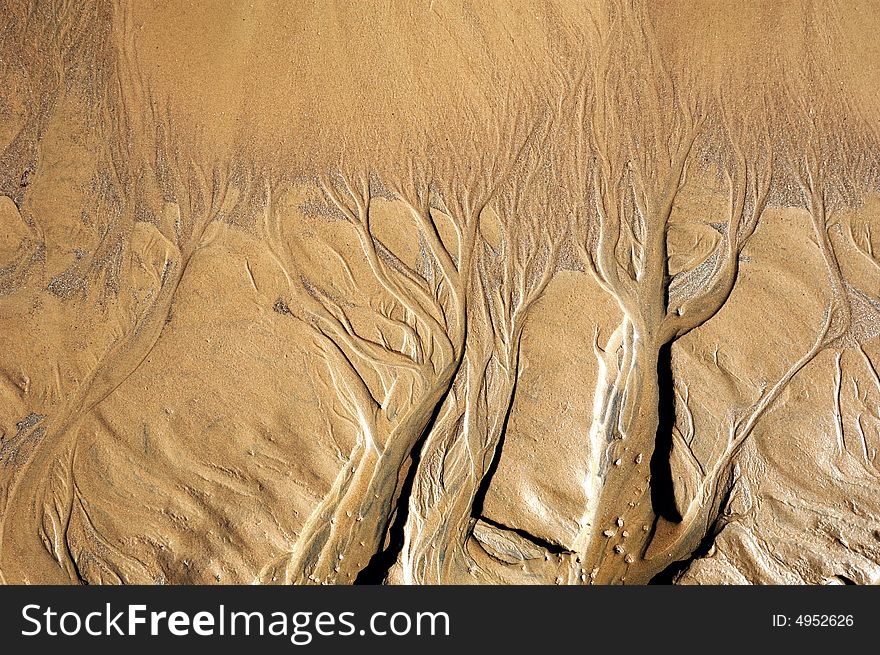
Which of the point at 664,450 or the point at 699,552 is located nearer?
the point at 699,552

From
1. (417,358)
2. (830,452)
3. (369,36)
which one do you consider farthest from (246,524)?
(830,452)

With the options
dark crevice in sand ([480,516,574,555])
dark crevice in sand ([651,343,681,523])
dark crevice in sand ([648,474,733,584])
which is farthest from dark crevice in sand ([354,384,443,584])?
dark crevice in sand ([648,474,733,584])

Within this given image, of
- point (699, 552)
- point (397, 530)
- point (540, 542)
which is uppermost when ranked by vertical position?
point (397, 530)

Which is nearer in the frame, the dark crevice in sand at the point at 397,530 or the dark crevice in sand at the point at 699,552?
the dark crevice in sand at the point at 699,552

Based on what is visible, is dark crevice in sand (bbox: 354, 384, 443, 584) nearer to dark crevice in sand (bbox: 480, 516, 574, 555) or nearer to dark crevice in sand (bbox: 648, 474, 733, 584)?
dark crevice in sand (bbox: 480, 516, 574, 555)

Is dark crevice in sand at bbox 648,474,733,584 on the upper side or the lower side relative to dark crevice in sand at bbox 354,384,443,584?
lower

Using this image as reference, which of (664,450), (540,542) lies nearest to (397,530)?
(540,542)

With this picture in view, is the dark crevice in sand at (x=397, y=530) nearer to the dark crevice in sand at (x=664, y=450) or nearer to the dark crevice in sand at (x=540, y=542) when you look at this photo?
the dark crevice in sand at (x=540, y=542)

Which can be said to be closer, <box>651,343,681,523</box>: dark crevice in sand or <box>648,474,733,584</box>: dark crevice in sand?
<box>648,474,733,584</box>: dark crevice in sand

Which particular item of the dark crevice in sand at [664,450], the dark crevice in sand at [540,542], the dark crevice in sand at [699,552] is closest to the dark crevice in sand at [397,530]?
the dark crevice in sand at [540,542]

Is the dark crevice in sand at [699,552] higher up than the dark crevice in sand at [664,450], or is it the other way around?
the dark crevice in sand at [664,450]

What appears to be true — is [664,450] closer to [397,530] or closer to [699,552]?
[699,552]

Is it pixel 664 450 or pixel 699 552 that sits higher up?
pixel 664 450
